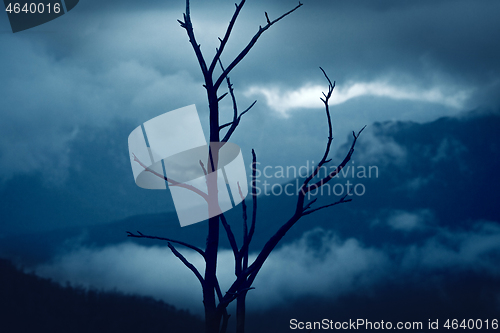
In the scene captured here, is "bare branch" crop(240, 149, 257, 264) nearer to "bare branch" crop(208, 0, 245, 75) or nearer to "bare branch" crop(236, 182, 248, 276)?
"bare branch" crop(236, 182, 248, 276)

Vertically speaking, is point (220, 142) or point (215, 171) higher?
point (220, 142)

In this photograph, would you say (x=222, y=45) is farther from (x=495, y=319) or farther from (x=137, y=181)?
(x=495, y=319)

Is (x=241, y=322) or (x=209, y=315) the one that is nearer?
(x=209, y=315)

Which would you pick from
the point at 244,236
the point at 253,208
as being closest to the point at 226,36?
the point at 253,208

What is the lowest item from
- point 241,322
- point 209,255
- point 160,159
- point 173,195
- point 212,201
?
point 241,322

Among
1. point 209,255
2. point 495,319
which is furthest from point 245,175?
point 495,319

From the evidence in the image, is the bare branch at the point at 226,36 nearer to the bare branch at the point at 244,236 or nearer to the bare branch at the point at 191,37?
the bare branch at the point at 191,37

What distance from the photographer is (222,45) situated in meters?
3.09

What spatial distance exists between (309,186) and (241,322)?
2052 mm

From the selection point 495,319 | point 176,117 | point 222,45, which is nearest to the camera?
point 222,45

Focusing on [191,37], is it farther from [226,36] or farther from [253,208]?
[253,208]

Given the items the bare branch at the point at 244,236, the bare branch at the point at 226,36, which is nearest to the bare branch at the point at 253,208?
the bare branch at the point at 244,236

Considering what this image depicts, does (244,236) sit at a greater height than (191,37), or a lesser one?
lesser

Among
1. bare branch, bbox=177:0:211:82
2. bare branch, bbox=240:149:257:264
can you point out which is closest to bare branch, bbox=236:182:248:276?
bare branch, bbox=240:149:257:264
